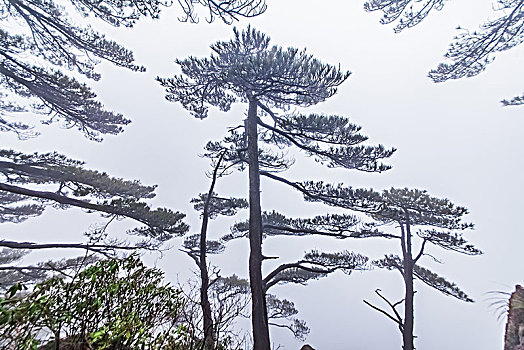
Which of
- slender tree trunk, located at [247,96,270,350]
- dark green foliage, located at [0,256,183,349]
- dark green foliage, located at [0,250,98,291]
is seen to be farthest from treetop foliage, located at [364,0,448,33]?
dark green foliage, located at [0,250,98,291]

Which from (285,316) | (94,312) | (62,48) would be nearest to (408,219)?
(285,316)

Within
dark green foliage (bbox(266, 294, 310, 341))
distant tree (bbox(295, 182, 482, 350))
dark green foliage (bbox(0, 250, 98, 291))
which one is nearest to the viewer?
distant tree (bbox(295, 182, 482, 350))

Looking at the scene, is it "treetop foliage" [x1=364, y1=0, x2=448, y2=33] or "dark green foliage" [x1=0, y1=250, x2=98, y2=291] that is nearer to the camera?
"treetop foliage" [x1=364, y1=0, x2=448, y2=33]

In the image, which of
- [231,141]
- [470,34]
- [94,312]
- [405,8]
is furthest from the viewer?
[231,141]

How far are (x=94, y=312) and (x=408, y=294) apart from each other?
2.92 metres

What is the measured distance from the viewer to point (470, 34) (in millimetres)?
2887

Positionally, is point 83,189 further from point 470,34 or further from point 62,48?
point 470,34

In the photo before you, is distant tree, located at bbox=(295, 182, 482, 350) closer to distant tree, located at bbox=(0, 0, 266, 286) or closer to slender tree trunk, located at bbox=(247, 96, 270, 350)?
slender tree trunk, located at bbox=(247, 96, 270, 350)

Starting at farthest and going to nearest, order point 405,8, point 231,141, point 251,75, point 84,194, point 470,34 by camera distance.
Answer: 1. point 231,141
2. point 405,8
3. point 470,34
4. point 84,194
5. point 251,75

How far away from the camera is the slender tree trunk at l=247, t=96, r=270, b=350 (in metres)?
2.58

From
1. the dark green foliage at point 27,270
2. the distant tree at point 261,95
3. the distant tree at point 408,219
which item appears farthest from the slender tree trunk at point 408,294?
the dark green foliage at point 27,270

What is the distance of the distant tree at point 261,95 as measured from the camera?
2516mm

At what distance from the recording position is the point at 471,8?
3.79 m

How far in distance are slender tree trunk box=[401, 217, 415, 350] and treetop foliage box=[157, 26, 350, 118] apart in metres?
1.69
